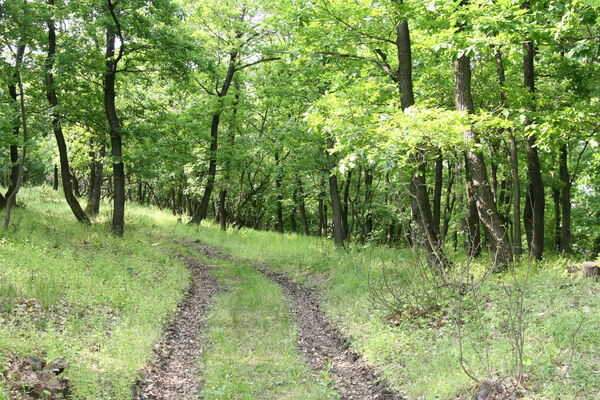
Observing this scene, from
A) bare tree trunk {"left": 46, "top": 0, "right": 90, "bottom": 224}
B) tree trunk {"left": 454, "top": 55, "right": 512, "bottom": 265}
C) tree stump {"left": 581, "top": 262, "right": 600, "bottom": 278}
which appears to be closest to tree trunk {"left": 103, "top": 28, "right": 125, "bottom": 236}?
bare tree trunk {"left": 46, "top": 0, "right": 90, "bottom": 224}

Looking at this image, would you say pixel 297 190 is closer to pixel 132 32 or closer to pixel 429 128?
pixel 132 32

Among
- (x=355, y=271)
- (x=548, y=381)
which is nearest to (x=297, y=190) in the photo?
(x=355, y=271)

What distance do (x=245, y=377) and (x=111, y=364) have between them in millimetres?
1910

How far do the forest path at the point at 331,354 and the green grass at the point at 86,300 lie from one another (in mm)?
2804

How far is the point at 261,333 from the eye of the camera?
796 cm

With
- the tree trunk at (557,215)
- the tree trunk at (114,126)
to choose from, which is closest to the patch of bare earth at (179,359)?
the tree trunk at (114,126)

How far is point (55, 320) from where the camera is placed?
639cm

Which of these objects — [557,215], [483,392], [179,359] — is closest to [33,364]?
[179,359]

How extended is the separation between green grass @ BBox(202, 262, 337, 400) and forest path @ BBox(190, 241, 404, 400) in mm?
248

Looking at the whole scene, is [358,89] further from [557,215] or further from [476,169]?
[557,215]

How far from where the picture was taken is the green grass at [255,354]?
18.7 ft

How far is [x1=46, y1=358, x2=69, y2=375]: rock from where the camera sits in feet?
16.4

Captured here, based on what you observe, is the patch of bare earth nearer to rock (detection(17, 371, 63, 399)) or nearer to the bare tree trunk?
rock (detection(17, 371, 63, 399))

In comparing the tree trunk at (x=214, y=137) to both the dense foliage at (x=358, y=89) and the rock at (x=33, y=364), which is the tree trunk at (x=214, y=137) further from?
the rock at (x=33, y=364)
